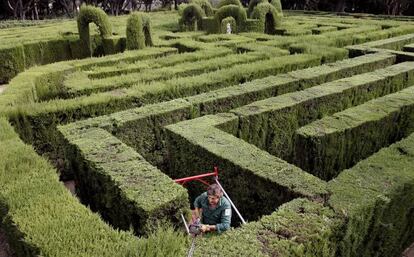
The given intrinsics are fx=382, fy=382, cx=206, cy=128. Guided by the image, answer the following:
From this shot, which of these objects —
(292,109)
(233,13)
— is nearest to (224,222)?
(292,109)

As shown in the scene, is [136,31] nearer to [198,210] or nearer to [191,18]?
[191,18]

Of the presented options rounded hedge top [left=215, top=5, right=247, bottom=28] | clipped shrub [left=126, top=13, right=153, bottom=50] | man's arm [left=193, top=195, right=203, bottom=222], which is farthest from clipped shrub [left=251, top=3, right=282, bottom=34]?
man's arm [left=193, top=195, right=203, bottom=222]

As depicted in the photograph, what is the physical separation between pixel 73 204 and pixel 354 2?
42.8 meters

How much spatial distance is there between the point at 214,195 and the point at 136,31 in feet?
38.2

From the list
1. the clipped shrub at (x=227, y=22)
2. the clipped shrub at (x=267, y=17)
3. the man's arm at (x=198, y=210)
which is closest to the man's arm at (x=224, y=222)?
the man's arm at (x=198, y=210)

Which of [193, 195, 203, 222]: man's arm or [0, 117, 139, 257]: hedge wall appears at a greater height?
[0, 117, 139, 257]: hedge wall

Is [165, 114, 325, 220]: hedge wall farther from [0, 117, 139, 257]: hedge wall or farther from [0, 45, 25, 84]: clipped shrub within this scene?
[0, 45, 25, 84]: clipped shrub

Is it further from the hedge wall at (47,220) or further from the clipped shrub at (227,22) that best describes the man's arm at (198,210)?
the clipped shrub at (227,22)

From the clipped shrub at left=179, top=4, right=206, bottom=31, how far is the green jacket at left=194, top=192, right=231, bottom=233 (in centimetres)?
1721

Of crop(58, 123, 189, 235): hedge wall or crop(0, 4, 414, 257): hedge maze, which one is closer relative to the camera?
crop(0, 4, 414, 257): hedge maze

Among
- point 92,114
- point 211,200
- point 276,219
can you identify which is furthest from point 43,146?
point 276,219

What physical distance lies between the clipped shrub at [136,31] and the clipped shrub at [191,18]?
224 inches

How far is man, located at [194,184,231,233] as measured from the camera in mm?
5145

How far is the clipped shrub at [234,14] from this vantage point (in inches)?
790
